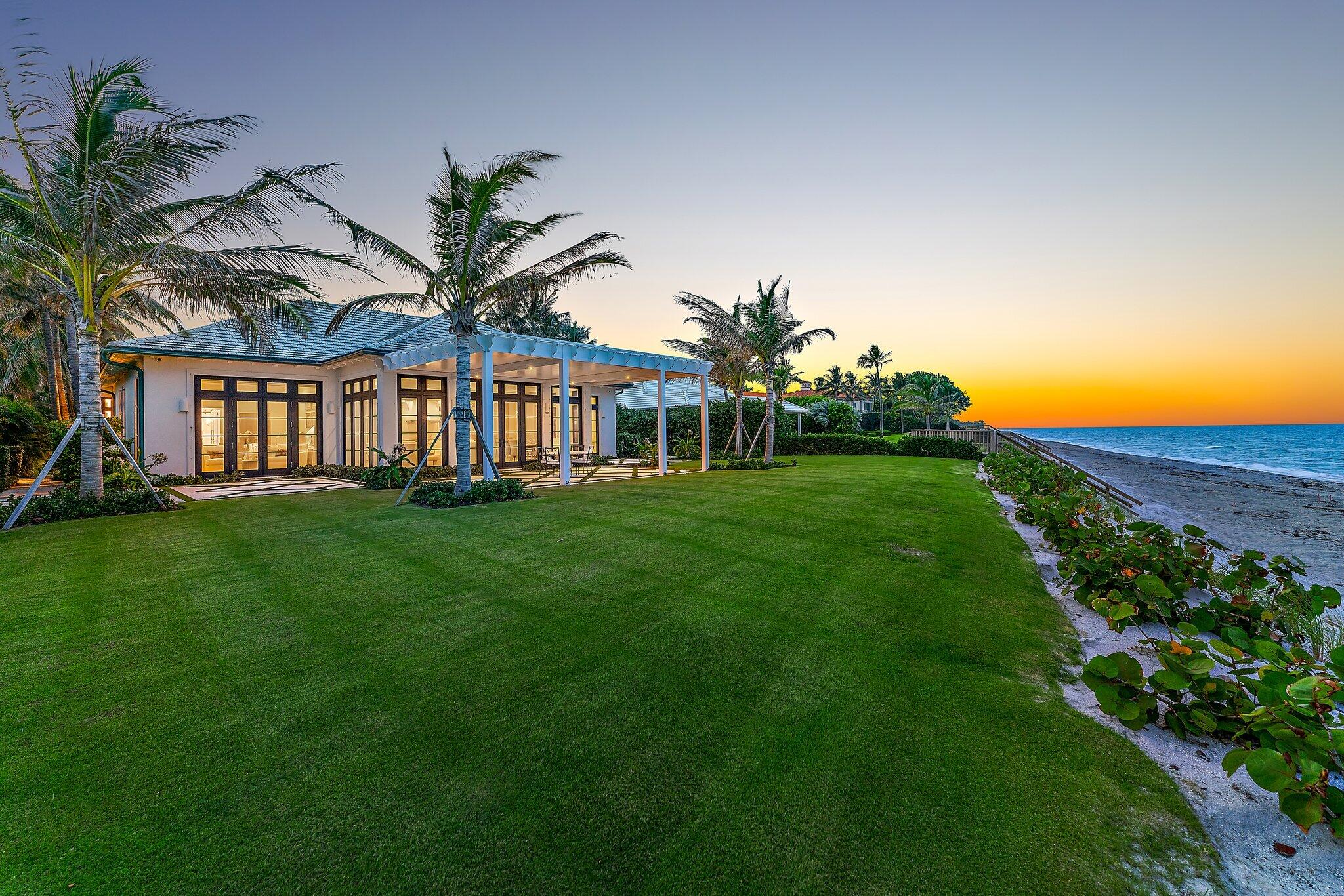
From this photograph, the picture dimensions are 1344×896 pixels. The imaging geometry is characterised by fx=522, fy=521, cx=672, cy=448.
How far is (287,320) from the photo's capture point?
1023 cm

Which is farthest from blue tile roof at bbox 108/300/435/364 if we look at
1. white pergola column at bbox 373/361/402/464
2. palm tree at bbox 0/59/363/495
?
palm tree at bbox 0/59/363/495

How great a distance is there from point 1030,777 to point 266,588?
589 cm

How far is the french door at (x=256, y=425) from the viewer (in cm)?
1455

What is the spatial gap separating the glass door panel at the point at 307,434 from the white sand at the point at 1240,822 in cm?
1909

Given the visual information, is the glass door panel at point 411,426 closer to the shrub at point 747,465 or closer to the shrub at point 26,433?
the shrub at point 26,433

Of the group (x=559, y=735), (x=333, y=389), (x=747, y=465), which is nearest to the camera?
(x=559, y=735)

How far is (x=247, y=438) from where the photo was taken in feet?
49.9

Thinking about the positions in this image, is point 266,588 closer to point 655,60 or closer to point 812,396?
point 655,60

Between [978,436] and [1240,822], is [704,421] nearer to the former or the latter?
[978,436]

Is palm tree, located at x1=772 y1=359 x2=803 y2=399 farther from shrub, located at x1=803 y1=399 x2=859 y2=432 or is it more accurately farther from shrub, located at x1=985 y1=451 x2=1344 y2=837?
shrub, located at x1=985 y1=451 x2=1344 y2=837

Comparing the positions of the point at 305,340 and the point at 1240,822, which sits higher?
the point at 305,340

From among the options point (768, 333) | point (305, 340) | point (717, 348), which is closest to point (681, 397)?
point (717, 348)

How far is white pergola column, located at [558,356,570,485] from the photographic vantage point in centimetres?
1259

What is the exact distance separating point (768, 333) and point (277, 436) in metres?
16.1
